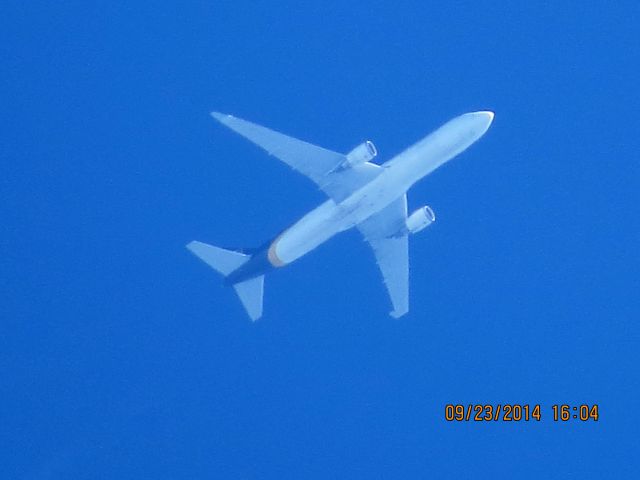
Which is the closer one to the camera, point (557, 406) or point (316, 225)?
point (316, 225)

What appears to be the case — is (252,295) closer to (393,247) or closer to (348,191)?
(393,247)

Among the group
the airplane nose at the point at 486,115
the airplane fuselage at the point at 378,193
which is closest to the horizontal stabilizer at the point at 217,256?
the airplane fuselage at the point at 378,193

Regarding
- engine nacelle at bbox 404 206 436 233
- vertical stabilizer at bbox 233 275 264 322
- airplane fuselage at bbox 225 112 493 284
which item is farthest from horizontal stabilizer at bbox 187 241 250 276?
engine nacelle at bbox 404 206 436 233

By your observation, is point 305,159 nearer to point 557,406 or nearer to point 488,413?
point 488,413

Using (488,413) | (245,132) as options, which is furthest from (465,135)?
(488,413)

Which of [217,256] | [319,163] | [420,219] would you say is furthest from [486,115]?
[217,256]

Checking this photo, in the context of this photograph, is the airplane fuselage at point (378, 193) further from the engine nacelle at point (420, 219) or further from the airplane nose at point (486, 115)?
the engine nacelle at point (420, 219)

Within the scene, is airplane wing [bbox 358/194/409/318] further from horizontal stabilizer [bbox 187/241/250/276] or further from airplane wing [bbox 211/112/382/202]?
horizontal stabilizer [bbox 187/241/250/276]
